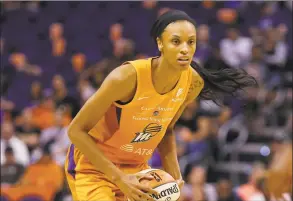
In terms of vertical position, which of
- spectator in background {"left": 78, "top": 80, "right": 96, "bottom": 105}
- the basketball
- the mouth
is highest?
the mouth

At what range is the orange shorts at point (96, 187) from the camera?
4512mm

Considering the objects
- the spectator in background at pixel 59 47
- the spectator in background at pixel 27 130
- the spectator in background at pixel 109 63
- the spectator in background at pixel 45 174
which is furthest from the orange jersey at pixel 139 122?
the spectator in background at pixel 59 47

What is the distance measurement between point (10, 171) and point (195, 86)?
5.25 m

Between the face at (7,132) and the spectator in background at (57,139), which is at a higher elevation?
the face at (7,132)

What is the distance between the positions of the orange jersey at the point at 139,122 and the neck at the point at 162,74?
0.04m

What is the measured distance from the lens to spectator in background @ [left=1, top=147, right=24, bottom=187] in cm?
937

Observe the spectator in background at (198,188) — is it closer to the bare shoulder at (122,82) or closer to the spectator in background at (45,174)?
the spectator in background at (45,174)

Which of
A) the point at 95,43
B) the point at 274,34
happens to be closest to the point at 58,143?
the point at 95,43

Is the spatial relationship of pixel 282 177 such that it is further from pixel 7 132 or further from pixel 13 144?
pixel 7 132

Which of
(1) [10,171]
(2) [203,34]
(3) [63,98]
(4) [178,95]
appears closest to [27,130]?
(3) [63,98]

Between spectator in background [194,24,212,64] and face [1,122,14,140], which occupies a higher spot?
spectator in background [194,24,212,64]

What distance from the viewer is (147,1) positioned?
44.8 ft

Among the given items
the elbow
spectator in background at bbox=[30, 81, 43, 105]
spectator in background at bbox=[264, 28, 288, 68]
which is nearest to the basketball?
the elbow

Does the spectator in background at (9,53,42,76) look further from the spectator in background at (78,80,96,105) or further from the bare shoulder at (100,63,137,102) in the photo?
the bare shoulder at (100,63,137,102)
